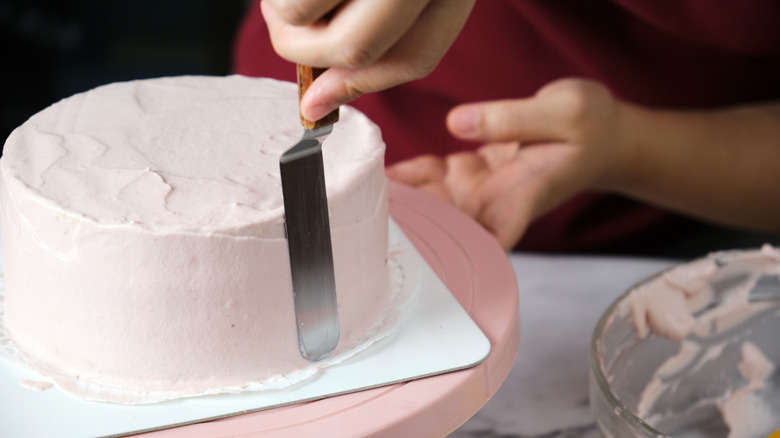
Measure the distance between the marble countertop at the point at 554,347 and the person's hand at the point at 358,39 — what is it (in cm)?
38

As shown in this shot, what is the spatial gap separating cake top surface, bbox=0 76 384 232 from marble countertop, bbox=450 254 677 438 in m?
0.31

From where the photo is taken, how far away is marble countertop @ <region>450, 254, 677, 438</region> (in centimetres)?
77

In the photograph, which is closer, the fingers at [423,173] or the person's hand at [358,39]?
the person's hand at [358,39]

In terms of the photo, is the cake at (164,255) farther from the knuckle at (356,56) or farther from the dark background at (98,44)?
the dark background at (98,44)

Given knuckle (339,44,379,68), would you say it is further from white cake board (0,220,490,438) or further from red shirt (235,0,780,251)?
red shirt (235,0,780,251)

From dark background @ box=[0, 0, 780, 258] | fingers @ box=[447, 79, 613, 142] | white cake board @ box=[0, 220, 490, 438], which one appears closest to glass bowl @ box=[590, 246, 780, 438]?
white cake board @ box=[0, 220, 490, 438]

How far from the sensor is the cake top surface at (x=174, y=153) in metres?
0.58

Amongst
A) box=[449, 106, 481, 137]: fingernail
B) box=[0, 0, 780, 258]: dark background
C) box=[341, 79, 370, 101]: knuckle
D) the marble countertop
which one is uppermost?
box=[341, 79, 370, 101]: knuckle

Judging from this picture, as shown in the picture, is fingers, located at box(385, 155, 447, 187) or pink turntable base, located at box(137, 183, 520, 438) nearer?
pink turntable base, located at box(137, 183, 520, 438)

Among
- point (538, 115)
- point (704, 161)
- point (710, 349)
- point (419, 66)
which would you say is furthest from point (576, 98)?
point (419, 66)

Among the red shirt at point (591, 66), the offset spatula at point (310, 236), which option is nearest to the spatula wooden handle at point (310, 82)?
the offset spatula at point (310, 236)

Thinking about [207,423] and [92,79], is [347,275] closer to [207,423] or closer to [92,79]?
[207,423]

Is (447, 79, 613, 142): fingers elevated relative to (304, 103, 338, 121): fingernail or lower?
lower

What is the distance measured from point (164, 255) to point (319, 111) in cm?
16
